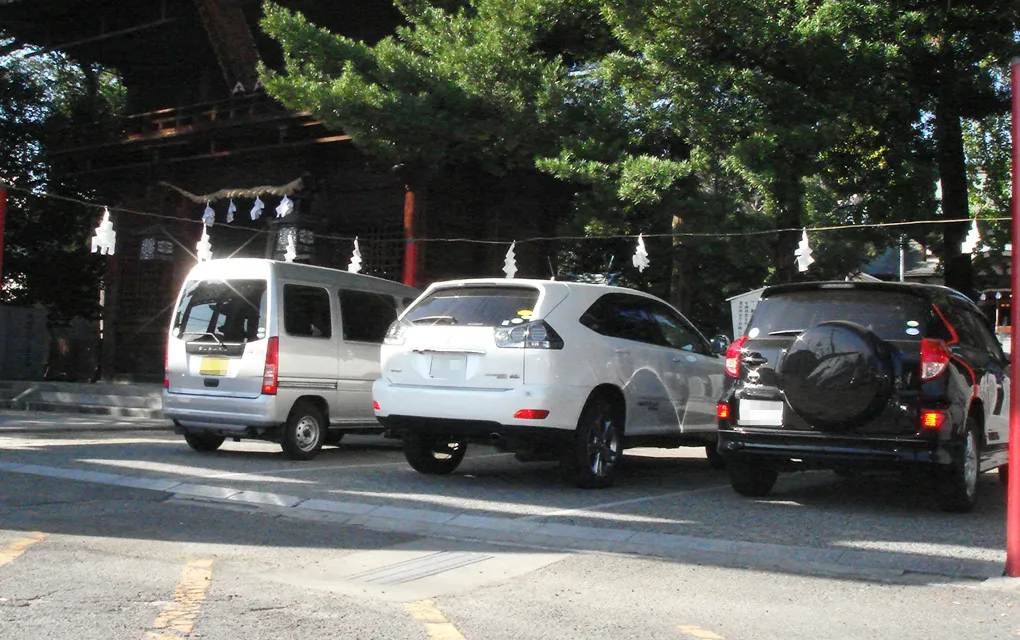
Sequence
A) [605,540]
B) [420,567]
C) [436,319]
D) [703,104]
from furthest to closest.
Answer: [703,104]
[436,319]
[605,540]
[420,567]

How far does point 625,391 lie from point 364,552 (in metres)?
3.74

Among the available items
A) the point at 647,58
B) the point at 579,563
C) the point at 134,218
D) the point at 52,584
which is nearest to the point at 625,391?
the point at 579,563

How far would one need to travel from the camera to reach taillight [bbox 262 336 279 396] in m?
10.6

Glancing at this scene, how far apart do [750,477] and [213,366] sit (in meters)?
5.42

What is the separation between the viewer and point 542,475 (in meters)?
10.4

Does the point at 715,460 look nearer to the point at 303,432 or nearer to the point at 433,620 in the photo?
the point at 303,432

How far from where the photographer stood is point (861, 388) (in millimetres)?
7785

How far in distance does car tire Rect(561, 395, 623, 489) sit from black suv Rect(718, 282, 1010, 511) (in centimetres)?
108

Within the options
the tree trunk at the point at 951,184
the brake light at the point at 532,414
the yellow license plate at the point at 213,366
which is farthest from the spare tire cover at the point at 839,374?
the tree trunk at the point at 951,184

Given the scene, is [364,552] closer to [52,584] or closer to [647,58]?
[52,584]

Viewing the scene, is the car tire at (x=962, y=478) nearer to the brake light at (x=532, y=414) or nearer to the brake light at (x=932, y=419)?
the brake light at (x=932, y=419)

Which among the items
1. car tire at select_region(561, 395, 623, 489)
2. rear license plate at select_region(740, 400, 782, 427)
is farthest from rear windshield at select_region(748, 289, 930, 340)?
car tire at select_region(561, 395, 623, 489)

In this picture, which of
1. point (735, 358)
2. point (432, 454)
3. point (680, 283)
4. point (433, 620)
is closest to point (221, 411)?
point (432, 454)

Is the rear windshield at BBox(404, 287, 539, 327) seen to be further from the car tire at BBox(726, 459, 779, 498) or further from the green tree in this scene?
the green tree
